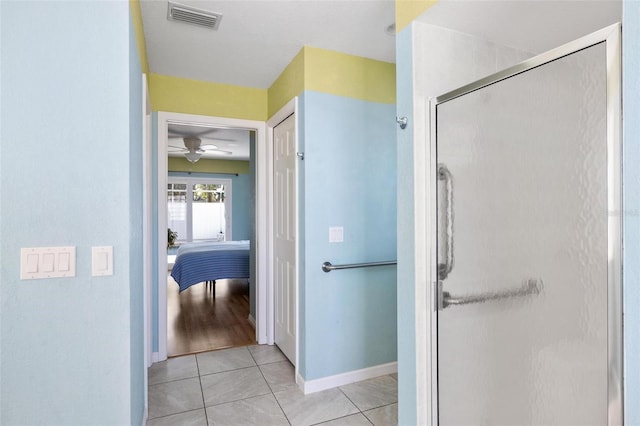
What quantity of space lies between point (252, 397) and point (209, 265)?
2.70 meters

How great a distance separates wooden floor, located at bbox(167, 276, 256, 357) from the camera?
3367mm

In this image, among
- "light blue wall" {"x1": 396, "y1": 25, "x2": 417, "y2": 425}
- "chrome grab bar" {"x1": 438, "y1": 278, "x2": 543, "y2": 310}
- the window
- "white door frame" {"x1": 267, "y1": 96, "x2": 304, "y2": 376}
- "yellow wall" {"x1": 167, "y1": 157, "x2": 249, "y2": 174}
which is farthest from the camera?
the window

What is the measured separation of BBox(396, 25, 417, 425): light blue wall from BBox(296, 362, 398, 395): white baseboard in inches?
34.9

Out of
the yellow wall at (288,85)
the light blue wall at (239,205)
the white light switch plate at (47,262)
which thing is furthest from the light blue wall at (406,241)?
the light blue wall at (239,205)

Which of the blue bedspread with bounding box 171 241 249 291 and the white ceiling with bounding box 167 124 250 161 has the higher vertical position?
the white ceiling with bounding box 167 124 250 161

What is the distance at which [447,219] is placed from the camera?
1541mm

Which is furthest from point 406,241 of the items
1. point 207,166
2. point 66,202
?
point 207,166

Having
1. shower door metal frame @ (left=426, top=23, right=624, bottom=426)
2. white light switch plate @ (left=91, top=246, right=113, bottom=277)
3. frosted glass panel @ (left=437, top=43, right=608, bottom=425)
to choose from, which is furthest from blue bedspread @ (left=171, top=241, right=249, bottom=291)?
shower door metal frame @ (left=426, top=23, right=624, bottom=426)

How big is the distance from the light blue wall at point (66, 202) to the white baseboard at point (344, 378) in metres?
1.32

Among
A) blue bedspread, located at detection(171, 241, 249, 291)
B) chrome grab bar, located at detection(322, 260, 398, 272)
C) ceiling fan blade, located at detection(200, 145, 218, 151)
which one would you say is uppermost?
ceiling fan blade, located at detection(200, 145, 218, 151)

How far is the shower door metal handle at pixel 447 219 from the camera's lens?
1.52m

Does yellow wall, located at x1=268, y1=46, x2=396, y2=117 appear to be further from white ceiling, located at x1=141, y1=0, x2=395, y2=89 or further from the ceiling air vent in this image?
the ceiling air vent

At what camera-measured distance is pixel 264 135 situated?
3312mm
